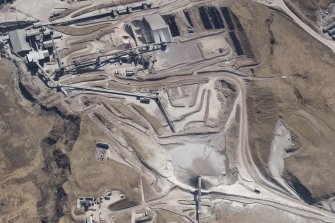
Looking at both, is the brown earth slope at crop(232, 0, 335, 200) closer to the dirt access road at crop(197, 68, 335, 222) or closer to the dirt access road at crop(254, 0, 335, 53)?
the dirt access road at crop(254, 0, 335, 53)

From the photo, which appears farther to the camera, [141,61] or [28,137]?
[141,61]

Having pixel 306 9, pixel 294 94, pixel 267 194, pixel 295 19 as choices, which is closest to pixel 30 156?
pixel 267 194

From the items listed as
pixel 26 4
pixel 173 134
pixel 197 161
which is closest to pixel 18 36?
pixel 26 4

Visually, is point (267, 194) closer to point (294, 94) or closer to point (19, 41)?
point (294, 94)

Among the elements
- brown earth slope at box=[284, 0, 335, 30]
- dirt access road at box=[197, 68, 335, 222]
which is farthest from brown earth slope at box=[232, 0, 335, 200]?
brown earth slope at box=[284, 0, 335, 30]

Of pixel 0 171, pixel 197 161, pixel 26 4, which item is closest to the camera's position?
pixel 0 171

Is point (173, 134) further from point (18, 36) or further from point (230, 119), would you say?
point (18, 36)

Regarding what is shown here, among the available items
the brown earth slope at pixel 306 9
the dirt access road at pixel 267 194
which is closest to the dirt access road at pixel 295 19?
the brown earth slope at pixel 306 9
